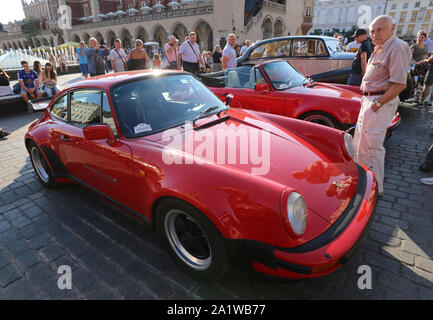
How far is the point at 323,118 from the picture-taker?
14.1 feet

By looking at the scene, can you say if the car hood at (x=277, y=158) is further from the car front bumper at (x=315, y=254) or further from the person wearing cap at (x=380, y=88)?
the person wearing cap at (x=380, y=88)

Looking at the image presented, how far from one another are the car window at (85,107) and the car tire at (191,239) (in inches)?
52.5

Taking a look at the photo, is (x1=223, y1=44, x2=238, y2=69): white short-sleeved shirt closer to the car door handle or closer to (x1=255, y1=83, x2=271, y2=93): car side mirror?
(x1=255, y1=83, x2=271, y2=93): car side mirror

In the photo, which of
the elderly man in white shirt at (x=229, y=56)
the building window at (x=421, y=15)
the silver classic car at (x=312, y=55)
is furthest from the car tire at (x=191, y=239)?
the building window at (x=421, y=15)

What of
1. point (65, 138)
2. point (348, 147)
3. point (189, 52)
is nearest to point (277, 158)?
point (348, 147)

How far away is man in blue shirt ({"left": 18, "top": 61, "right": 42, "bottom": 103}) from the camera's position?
828 centimetres

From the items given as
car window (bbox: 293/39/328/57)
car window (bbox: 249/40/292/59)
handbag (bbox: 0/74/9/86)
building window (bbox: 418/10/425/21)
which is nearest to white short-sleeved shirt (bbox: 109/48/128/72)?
handbag (bbox: 0/74/9/86)

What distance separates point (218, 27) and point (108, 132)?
117ft

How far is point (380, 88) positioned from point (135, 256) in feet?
10.3

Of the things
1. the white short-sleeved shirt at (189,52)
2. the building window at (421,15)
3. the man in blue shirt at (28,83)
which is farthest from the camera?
the building window at (421,15)

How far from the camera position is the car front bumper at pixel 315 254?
156 centimetres

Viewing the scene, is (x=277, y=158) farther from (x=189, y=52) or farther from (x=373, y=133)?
(x=189, y=52)

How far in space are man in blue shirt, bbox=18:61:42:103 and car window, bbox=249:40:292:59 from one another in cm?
728
